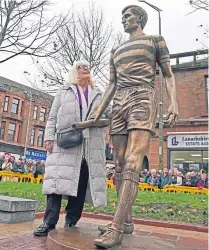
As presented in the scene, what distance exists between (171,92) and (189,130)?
1846 centimetres

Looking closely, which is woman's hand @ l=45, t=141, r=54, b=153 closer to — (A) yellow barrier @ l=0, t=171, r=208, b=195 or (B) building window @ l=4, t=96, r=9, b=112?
(A) yellow barrier @ l=0, t=171, r=208, b=195

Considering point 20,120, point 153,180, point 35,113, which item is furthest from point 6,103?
point 153,180

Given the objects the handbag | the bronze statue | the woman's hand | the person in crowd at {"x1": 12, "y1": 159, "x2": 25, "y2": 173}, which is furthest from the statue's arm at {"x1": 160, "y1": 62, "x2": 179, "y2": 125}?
the person in crowd at {"x1": 12, "y1": 159, "x2": 25, "y2": 173}

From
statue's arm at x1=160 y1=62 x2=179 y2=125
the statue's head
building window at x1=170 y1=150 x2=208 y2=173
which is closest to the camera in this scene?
statue's arm at x1=160 y1=62 x2=179 y2=125

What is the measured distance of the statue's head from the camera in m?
3.86

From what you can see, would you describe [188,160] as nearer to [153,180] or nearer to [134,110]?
[153,180]

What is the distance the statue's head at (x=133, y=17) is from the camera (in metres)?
3.86

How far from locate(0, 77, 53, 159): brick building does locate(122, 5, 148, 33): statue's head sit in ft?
127

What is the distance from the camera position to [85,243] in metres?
3.19

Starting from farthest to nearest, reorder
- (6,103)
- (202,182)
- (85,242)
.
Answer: (6,103), (202,182), (85,242)

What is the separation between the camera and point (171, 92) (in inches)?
149

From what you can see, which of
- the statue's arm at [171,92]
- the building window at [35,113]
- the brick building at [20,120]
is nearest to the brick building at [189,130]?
the statue's arm at [171,92]

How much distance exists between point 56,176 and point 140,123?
1.30m

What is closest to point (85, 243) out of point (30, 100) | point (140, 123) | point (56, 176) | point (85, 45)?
point (56, 176)
